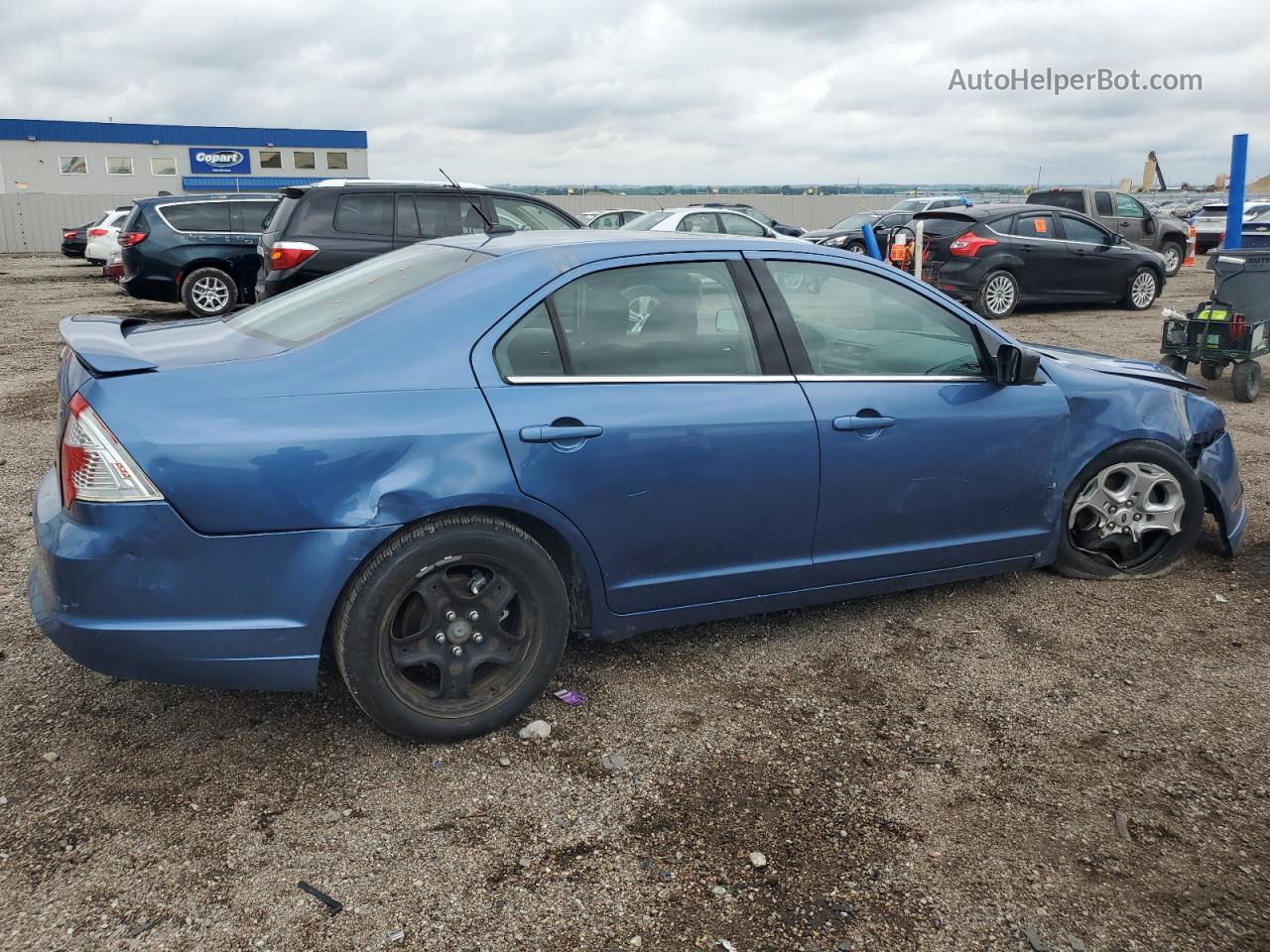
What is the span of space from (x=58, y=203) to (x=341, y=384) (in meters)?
40.3

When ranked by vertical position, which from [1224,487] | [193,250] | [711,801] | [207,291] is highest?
[193,250]

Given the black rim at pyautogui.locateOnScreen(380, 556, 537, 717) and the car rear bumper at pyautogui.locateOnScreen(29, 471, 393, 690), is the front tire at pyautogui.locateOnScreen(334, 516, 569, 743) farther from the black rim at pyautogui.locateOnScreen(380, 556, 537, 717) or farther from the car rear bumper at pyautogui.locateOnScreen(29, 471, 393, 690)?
the car rear bumper at pyautogui.locateOnScreen(29, 471, 393, 690)

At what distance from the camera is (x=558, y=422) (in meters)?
3.19

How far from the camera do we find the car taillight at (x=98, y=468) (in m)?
2.75

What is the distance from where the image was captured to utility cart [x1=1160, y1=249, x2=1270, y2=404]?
8.38 m

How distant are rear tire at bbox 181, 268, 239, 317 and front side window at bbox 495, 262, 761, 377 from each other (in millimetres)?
11596

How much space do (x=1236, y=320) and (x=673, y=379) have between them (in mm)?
6960

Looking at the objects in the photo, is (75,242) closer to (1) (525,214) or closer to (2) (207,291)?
(2) (207,291)

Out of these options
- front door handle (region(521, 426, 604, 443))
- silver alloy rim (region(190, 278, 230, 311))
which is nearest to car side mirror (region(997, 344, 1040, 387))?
front door handle (region(521, 426, 604, 443))

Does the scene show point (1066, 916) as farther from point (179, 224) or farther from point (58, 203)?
point (58, 203)

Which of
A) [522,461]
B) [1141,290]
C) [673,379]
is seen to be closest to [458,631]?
[522,461]

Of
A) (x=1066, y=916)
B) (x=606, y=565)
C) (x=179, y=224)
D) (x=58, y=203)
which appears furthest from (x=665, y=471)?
(x=58, y=203)

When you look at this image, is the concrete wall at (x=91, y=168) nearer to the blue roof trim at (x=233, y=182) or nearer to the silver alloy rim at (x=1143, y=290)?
the blue roof trim at (x=233, y=182)

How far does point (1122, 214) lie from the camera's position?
18.8 metres
